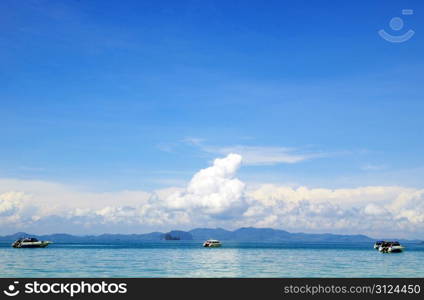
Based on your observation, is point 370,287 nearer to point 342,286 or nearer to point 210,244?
point 342,286

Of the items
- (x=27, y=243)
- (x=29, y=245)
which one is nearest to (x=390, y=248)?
(x=29, y=245)

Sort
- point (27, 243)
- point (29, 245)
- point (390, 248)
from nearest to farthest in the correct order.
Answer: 1. point (390, 248)
2. point (27, 243)
3. point (29, 245)

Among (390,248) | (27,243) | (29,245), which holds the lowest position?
(29,245)

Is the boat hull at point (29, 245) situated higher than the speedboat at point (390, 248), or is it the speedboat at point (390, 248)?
the speedboat at point (390, 248)

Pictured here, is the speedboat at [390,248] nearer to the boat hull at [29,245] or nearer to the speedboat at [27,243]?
the boat hull at [29,245]

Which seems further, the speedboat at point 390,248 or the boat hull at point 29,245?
the boat hull at point 29,245

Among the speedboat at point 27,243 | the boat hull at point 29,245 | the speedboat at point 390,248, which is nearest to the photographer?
the speedboat at point 390,248

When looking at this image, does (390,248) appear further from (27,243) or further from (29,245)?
(27,243)

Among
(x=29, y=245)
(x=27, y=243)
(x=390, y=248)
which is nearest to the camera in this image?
(x=390, y=248)

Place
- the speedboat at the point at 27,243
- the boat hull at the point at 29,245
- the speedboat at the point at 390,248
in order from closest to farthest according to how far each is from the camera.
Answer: the speedboat at the point at 390,248, the boat hull at the point at 29,245, the speedboat at the point at 27,243

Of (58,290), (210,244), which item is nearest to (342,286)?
(58,290)

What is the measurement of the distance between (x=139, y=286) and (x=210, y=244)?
521 ft

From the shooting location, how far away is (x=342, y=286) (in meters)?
38.5

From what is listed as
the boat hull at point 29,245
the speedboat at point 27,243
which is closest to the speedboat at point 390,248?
the boat hull at point 29,245
